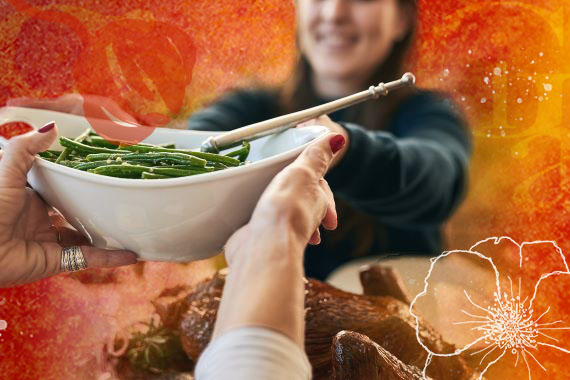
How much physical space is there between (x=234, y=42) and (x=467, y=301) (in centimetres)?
54

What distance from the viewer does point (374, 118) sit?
0.89 m

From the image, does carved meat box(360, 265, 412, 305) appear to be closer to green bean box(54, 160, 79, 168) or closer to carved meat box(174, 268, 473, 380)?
carved meat box(174, 268, 473, 380)

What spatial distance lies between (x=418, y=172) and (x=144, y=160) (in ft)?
1.56

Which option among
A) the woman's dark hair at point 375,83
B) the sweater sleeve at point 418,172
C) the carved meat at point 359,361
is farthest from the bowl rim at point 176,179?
the woman's dark hair at point 375,83

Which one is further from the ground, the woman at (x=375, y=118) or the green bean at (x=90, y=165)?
the green bean at (x=90, y=165)

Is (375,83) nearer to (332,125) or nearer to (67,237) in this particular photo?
(332,125)

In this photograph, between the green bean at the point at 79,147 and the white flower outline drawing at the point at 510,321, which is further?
the white flower outline drawing at the point at 510,321

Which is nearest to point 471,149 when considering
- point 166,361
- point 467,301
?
point 467,301

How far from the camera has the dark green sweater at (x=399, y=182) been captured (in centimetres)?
83

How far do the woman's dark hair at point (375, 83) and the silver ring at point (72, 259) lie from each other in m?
0.45

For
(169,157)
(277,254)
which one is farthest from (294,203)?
(169,157)

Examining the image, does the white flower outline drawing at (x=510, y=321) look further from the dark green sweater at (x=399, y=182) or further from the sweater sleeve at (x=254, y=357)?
the sweater sleeve at (x=254, y=357)

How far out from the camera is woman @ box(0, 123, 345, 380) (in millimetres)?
343

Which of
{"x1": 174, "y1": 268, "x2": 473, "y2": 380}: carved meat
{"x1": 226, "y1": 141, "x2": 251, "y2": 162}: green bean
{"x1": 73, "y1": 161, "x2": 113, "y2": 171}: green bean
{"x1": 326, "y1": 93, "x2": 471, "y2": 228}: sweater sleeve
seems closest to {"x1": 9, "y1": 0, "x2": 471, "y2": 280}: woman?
{"x1": 326, "y1": 93, "x2": 471, "y2": 228}: sweater sleeve
